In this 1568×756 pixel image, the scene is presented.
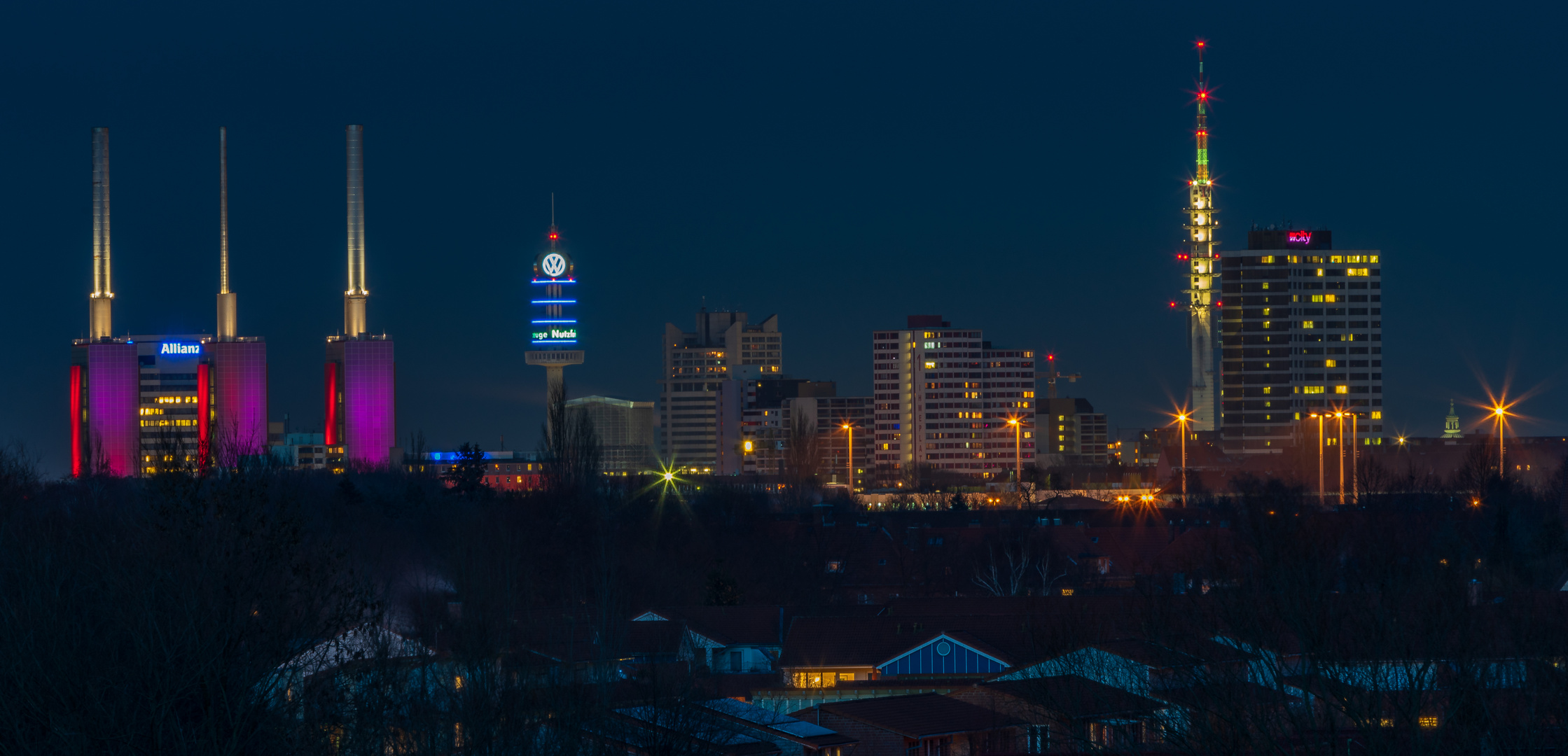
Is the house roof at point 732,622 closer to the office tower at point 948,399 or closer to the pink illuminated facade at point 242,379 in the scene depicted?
the pink illuminated facade at point 242,379

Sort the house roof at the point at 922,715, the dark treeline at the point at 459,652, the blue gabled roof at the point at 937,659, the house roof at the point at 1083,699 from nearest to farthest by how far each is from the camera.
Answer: the dark treeline at the point at 459,652 < the house roof at the point at 1083,699 < the house roof at the point at 922,715 < the blue gabled roof at the point at 937,659

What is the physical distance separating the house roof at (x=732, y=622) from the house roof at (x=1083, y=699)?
50.9 ft

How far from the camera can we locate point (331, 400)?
Result: 480 feet

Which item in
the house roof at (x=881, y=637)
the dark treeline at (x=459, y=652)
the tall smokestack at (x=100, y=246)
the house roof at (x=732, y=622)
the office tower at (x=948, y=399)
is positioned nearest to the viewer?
the dark treeline at (x=459, y=652)

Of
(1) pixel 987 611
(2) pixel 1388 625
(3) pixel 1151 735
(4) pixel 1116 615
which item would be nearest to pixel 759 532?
(1) pixel 987 611

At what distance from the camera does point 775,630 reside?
42.5m

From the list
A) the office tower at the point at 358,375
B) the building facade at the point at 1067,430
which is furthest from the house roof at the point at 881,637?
the building facade at the point at 1067,430

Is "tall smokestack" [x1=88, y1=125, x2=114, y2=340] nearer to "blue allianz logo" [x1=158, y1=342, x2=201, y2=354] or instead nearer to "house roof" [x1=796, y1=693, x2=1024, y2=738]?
"blue allianz logo" [x1=158, y1=342, x2=201, y2=354]

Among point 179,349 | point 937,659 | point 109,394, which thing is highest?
point 179,349

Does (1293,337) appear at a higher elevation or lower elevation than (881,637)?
higher

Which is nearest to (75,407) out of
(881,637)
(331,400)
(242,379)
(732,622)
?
(242,379)

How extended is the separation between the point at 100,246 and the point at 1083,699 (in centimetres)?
13546

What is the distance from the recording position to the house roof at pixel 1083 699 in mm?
21859

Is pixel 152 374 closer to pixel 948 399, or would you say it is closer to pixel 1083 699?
pixel 948 399
